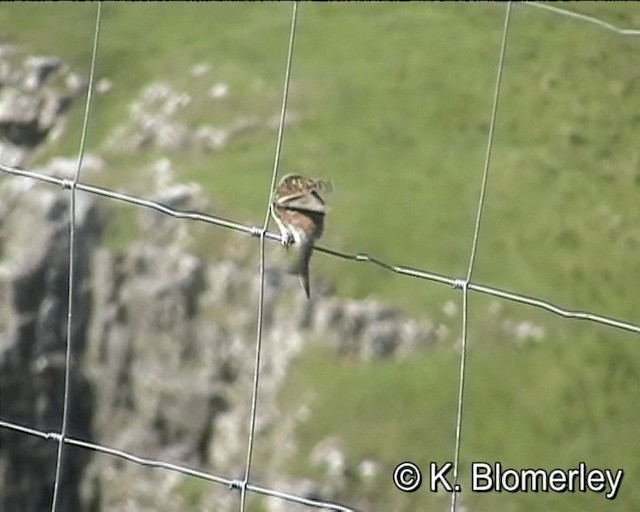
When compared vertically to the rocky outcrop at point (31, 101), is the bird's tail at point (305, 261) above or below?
above

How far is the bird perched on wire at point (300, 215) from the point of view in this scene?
139 cm

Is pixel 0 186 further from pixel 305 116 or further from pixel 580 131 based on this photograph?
pixel 580 131

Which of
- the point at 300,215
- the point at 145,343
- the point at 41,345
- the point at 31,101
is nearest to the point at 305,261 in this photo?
the point at 300,215

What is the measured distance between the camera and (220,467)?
12.6 feet

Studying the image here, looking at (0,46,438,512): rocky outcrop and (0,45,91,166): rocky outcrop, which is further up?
(0,45,91,166): rocky outcrop

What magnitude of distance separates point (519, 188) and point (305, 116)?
92cm

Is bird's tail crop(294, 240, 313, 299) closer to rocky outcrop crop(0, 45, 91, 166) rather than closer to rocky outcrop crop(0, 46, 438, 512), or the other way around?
rocky outcrop crop(0, 46, 438, 512)

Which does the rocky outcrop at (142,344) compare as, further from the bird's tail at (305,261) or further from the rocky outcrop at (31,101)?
the bird's tail at (305,261)

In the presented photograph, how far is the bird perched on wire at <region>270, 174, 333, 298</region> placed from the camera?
1395 mm

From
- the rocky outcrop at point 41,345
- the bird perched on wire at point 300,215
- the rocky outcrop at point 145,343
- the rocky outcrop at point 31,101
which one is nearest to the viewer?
the bird perched on wire at point 300,215

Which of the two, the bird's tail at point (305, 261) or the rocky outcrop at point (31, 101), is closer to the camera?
the bird's tail at point (305, 261)

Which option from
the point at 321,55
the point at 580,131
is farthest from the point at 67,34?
the point at 580,131

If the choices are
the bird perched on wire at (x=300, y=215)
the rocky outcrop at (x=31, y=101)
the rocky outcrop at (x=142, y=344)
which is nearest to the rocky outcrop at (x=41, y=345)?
the rocky outcrop at (x=142, y=344)

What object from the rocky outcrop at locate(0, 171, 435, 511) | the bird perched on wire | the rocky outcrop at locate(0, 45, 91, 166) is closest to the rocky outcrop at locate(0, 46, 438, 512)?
the rocky outcrop at locate(0, 171, 435, 511)
